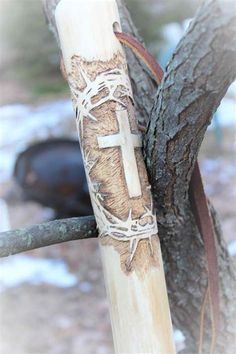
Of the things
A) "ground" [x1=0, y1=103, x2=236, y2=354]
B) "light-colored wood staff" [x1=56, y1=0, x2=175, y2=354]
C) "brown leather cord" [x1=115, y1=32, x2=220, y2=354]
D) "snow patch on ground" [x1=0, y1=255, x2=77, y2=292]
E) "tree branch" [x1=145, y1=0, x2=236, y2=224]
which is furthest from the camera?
"snow patch on ground" [x1=0, y1=255, x2=77, y2=292]

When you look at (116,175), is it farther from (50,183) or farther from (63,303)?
(50,183)

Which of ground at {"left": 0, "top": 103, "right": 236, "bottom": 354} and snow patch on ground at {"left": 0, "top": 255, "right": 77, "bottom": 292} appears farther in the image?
snow patch on ground at {"left": 0, "top": 255, "right": 77, "bottom": 292}

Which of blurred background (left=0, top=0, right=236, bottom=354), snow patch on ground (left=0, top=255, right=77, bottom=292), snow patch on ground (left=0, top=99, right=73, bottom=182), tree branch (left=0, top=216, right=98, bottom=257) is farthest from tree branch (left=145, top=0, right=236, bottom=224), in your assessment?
snow patch on ground (left=0, top=99, right=73, bottom=182)

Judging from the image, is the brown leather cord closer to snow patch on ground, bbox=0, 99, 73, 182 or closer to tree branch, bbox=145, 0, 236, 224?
tree branch, bbox=145, 0, 236, 224

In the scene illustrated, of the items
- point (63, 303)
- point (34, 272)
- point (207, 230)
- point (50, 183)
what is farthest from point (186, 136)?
point (50, 183)

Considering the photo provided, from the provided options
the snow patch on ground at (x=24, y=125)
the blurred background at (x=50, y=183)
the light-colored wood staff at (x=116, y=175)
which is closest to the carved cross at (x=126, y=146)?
the light-colored wood staff at (x=116, y=175)

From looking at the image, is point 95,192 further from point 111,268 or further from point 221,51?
point 221,51
